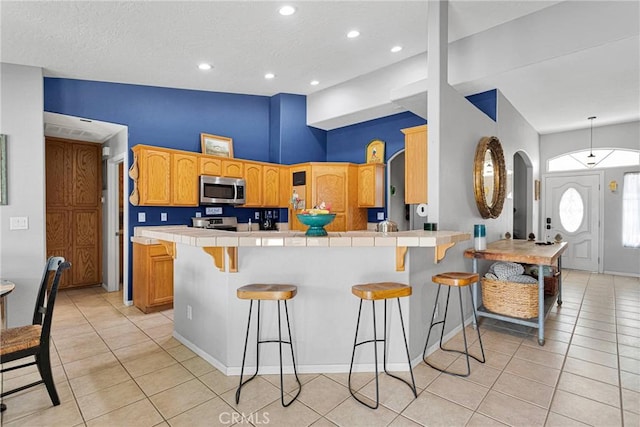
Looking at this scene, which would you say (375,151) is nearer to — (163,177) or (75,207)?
(163,177)

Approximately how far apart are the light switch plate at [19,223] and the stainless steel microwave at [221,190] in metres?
1.91

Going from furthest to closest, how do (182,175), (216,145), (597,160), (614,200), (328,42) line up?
1. (597,160)
2. (614,200)
3. (216,145)
4. (182,175)
5. (328,42)

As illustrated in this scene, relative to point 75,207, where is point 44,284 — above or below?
below

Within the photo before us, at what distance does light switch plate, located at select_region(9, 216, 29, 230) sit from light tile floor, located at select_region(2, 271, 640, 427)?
1240 millimetres

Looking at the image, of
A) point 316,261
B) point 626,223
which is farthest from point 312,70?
point 626,223

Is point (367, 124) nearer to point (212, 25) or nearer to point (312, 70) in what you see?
point (312, 70)

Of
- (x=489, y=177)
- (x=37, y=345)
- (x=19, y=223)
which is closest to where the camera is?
(x=37, y=345)

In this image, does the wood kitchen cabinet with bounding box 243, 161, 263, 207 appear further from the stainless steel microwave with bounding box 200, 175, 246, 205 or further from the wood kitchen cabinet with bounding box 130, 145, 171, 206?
the wood kitchen cabinet with bounding box 130, 145, 171, 206

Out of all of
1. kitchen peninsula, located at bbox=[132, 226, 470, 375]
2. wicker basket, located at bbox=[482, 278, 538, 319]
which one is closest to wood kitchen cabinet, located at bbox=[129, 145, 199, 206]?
kitchen peninsula, located at bbox=[132, 226, 470, 375]

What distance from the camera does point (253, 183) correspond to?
533 centimetres

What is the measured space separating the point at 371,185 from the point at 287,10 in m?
2.87

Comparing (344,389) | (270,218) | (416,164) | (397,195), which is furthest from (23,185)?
(397,195)

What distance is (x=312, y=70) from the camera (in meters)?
4.55

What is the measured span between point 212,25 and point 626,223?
743cm
